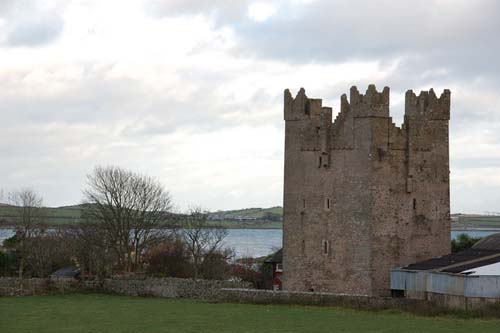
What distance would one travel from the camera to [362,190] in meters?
54.0

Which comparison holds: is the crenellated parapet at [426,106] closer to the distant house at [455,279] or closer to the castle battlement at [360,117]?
the castle battlement at [360,117]

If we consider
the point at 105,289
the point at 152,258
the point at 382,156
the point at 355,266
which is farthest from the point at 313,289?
the point at 152,258

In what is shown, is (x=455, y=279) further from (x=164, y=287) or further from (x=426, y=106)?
(x=164, y=287)

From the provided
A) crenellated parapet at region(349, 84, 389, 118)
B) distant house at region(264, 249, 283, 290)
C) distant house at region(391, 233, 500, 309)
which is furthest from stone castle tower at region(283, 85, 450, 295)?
distant house at region(264, 249, 283, 290)

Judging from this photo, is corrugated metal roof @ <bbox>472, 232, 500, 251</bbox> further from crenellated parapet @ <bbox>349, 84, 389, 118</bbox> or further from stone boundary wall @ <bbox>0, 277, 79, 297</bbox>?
stone boundary wall @ <bbox>0, 277, 79, 297</bbox>

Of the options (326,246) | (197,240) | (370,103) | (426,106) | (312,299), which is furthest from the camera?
(197,240)

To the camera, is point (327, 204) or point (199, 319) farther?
point (327, 204)

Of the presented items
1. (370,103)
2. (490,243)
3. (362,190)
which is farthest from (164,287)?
(490,243)

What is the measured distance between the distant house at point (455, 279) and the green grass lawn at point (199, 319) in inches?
99.3

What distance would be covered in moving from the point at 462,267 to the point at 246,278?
27633mm

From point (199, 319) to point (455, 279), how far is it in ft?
40.2

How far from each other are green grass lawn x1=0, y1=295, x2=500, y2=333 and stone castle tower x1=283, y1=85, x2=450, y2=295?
443 centimetres

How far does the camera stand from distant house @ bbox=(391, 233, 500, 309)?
4616cm

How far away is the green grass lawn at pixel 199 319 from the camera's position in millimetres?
40969
